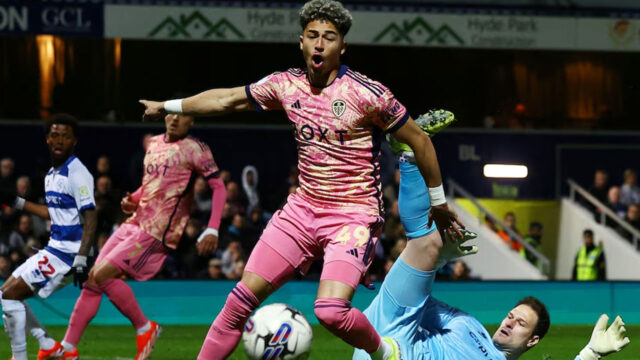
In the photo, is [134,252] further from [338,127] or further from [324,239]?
[338,127]

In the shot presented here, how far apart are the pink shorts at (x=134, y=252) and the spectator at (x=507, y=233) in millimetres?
10111

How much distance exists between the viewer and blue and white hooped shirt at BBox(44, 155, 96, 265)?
8.87m

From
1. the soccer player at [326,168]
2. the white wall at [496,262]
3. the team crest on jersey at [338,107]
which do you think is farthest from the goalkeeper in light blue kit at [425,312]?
the white wall at [496,262]

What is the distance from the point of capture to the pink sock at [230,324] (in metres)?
6.49

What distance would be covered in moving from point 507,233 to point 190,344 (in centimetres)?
822

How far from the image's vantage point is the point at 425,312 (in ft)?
23.4

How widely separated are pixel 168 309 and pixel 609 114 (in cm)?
1078

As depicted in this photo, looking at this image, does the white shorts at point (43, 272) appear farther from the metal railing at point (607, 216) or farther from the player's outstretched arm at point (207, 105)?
the metal railing at point (607, 216)

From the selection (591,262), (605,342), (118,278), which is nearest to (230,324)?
(605,342)

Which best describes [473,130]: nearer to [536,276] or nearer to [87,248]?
[536,276]

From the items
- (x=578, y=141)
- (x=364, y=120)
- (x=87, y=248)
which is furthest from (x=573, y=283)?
(x=364, y=120)

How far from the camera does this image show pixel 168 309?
15.1 metres

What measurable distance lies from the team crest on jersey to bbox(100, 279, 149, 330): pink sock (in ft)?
11.5

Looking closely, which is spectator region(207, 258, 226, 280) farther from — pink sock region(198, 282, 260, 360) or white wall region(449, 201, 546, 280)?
pink sock region(198, 282, 260, 360)
